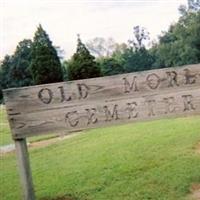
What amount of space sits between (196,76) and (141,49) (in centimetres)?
8186

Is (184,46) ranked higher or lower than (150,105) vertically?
higher

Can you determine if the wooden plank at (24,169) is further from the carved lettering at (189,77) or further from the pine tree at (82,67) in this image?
the pine tree at (82,67)

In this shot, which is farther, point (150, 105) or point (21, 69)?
point (21, 69)

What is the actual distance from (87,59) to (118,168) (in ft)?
135

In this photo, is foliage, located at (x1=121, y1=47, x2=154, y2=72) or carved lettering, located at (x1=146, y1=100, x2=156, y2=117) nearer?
carved lettering, located at (x1=146, y1=100, x2=156, y2=117)

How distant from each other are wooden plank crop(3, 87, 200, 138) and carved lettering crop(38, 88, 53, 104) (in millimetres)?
107

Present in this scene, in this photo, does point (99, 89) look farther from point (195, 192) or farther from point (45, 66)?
point (45, 66)

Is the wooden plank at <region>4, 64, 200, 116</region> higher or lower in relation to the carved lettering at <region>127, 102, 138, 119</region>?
higher

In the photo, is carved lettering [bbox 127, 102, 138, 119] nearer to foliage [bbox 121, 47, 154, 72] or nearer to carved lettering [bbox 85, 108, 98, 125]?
carved lettering [bbox 85, 108, 98, 125]

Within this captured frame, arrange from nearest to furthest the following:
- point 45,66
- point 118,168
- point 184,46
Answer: point 118,168 < point 45,66 < point 184,46

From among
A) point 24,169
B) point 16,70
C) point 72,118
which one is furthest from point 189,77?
point 16,70

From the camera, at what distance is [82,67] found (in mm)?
49438

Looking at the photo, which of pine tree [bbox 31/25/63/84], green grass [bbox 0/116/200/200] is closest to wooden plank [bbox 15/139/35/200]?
green grass [bbox 0/116/200/200]

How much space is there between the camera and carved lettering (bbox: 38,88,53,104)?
5121mm
